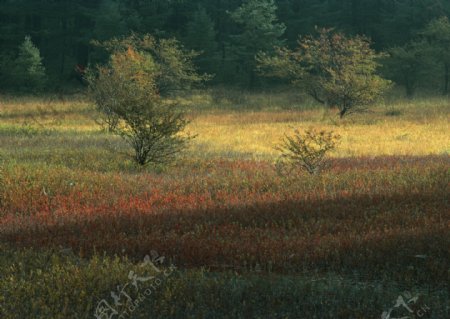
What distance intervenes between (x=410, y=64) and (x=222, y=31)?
28001mm

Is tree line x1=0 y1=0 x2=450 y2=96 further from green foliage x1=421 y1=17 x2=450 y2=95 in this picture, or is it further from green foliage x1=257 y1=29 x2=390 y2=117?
green foliage x1=257 y1=29 x2=390 y2=117

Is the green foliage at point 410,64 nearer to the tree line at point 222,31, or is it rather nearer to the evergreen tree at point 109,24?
the tree line at point 222,31

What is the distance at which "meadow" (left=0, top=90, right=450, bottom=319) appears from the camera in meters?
5.20

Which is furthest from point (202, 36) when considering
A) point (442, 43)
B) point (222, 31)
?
point (442, 43)

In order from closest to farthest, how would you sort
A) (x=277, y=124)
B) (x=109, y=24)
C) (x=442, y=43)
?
(x=277, y=124), (x=442, y=43), (x=109, y=24)

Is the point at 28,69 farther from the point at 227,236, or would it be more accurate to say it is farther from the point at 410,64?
the point at 227,236

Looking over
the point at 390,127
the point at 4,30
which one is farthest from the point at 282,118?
the point at 4,30

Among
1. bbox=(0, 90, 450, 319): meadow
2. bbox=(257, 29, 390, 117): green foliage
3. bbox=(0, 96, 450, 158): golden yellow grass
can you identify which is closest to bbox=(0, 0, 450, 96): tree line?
bbox=(0, 96, 450, 158): golden yellow grass

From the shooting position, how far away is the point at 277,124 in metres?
32.6

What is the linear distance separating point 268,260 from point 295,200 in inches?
139

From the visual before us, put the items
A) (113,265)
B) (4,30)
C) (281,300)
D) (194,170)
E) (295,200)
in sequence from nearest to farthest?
(281,300), (113,265), (295,200), (194,170), (4,30)

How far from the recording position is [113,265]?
604 cm

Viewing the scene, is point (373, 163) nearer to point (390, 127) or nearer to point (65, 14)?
point (390, 127)

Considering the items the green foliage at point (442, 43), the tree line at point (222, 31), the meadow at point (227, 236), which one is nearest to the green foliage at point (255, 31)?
the tree line at point (222, 31)
